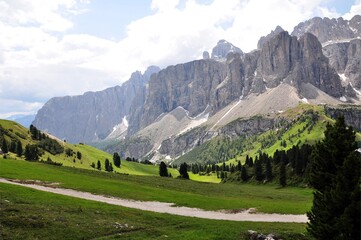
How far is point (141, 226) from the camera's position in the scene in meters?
42.9

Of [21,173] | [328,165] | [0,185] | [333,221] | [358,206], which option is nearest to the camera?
[358,206]

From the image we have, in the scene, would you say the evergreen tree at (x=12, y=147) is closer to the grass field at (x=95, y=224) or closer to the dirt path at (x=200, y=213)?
the dirt path at (x=200, y=213)

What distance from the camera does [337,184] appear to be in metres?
27.5

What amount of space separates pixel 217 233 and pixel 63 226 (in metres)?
16.9

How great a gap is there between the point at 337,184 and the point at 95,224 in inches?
1044

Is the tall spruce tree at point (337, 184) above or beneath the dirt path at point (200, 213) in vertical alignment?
above

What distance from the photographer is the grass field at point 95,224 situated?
36.1 metres

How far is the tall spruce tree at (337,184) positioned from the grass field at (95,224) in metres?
11.2

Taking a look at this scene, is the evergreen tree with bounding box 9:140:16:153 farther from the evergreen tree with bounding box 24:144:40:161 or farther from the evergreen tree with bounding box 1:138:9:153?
the evergreen tree with bounding box 24:144:40:161

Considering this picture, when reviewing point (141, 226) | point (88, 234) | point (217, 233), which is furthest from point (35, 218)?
point (217, 233)

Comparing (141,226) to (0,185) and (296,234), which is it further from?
(0,185)

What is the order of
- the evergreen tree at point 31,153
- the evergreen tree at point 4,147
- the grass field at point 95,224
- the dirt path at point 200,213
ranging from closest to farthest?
the grass field at point 95,224 → the dirt path at point 200,213 → the evergreen tree at point 31,153 → the evergreen tree at point 4,147

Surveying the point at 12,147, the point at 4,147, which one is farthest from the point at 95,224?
the point at 12,147

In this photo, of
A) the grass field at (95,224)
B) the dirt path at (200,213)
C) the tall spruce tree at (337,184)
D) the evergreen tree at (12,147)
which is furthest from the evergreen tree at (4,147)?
the tall spruce tree at (337,184)
